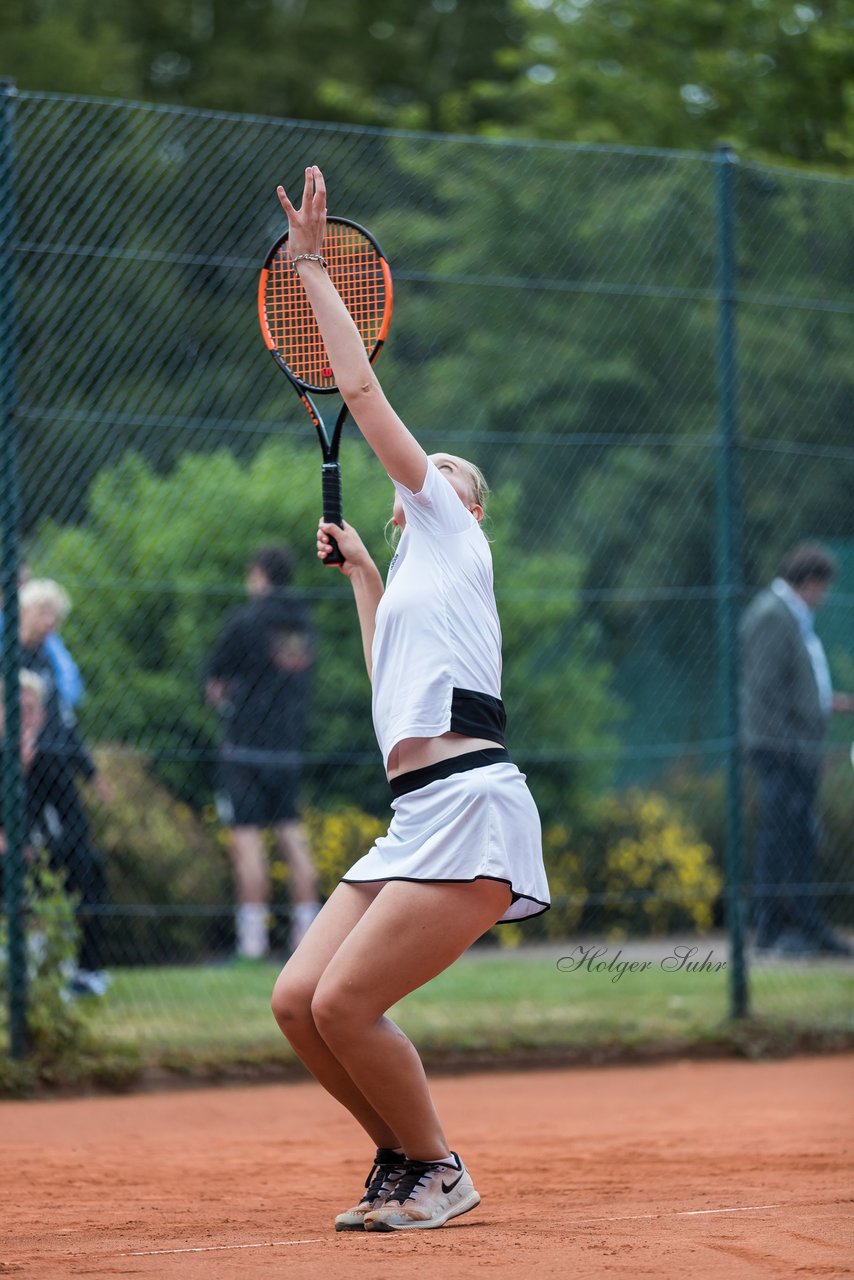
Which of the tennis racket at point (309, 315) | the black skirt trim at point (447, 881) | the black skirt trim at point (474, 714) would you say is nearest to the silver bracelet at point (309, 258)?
the tennis racket at point (309, 315)

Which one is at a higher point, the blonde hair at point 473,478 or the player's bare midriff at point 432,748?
the blonde hair at point 473,478

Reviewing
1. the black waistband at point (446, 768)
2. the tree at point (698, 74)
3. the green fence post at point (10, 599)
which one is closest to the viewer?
the black waistband at point (446, 768)

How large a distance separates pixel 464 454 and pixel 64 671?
2649mm

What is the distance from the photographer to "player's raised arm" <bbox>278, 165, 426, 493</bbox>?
3.92m

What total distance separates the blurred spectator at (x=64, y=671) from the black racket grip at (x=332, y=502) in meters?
3.14

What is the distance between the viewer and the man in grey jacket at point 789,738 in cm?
829

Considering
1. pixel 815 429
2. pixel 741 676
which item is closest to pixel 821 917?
pixel 741 676

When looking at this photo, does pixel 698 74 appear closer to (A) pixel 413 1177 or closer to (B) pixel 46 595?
(B) pixel 46 595

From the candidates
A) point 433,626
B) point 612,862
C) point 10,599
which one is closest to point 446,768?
point 433,626

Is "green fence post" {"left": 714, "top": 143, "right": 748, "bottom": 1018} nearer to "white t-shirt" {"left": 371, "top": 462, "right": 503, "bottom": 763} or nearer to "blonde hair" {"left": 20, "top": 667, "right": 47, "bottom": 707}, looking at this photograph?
"blonde hair" {"left": 20, "top": 667, "right": 47, "bottom": 707}

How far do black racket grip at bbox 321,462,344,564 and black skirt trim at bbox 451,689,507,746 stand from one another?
19.3 inches

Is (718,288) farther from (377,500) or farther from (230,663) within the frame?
(230,663)

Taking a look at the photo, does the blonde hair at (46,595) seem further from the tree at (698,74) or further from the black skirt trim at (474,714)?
the tree at (698,74)
